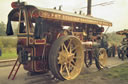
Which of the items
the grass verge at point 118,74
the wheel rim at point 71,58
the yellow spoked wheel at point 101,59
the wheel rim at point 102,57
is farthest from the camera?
the wheel rim at point 102,57

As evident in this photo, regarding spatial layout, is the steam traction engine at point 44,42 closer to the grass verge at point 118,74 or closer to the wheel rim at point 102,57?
the grass verge at point 118,74

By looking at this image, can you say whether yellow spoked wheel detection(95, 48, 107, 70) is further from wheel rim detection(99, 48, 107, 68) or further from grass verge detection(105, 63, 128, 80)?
grass verge detection(105, 63, 128, 80)

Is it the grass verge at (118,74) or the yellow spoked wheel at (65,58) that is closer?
the yellow spoked wheel at (65,58)

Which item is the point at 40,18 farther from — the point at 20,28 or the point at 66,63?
the point at 66,63

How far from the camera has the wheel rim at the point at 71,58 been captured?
16.9ft

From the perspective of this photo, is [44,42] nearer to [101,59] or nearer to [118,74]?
[118,74]

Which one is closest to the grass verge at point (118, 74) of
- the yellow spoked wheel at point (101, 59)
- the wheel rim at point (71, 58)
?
the yellow spoked wheel at point (101, 59)

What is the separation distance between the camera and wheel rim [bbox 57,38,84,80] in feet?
16.9

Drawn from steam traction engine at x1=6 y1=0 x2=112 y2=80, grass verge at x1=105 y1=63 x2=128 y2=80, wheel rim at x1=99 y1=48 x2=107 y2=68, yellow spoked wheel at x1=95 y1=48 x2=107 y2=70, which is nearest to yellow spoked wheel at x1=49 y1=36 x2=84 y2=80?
steam traction engine at x1=6 y1=0 x2=112 y2=80

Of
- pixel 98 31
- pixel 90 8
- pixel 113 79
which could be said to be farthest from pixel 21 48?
pixel 90 8

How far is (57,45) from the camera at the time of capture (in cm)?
469

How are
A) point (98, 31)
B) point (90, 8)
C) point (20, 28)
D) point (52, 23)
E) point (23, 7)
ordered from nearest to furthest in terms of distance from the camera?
point (23, 7), point (20, 28), point (52, 23), point (98, 31), point (90, 8)

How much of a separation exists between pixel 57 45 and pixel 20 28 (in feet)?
5.15

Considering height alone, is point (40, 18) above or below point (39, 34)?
above
